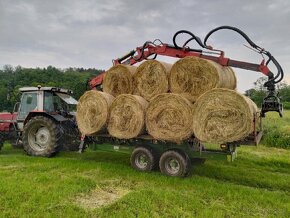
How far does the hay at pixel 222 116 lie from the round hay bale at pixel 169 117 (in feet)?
0.76

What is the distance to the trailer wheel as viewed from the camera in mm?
7918

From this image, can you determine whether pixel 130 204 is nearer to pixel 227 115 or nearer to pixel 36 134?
pixel 227 115

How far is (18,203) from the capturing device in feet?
18.3

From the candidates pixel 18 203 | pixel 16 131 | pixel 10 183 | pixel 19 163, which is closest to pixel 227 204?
pixel 18 203

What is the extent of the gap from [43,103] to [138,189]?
5162 mm

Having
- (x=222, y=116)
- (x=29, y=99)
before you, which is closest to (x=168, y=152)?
(x=222, y=116)

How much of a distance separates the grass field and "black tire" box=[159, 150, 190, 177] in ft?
0.69

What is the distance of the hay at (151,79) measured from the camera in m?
7.67

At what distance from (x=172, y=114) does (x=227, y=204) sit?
230 centimetres

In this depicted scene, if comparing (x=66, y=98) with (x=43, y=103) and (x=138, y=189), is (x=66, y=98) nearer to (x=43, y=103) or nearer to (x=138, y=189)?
(x=43, y=103)

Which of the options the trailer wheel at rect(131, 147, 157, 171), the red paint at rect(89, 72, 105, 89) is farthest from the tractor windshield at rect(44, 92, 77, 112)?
the trailer wheel at rect(131, 147, 157, 171)

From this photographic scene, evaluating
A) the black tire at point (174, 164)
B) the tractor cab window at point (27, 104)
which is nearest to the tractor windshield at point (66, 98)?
the tractor cab window at point (27, 104)

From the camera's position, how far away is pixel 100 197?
6.07m

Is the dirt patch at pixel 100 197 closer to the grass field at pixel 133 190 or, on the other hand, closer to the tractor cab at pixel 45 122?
the grass field at pixel 133 190
